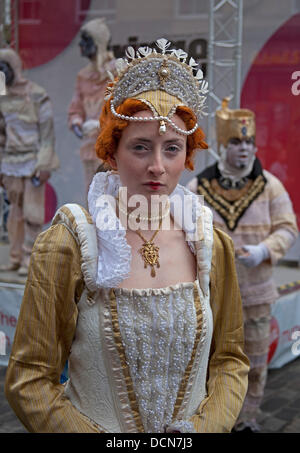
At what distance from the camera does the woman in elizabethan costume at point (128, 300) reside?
54.7 inches

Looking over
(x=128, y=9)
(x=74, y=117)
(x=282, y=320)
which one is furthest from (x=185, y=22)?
(x=282, y=320)

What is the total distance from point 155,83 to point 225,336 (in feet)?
2.54

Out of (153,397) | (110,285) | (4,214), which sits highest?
(110,285)

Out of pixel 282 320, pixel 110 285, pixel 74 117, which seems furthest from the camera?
pixel 74 117

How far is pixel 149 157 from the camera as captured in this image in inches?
55.6

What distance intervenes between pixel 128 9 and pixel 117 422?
538 centimetres

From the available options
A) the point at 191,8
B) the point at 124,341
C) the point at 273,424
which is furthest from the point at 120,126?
the point at 191,8

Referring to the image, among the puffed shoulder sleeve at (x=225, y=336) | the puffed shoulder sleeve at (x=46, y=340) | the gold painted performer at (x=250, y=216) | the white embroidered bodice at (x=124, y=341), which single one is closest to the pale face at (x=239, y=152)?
the gold painted performer at (x=250, y=216)

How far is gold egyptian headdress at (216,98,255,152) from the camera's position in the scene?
3.28 m

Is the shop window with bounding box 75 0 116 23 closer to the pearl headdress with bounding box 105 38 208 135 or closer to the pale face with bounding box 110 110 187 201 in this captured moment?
the pearl headdress with bounding box 105 38 208 135

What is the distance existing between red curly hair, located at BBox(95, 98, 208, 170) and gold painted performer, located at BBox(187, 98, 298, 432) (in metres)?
1.80

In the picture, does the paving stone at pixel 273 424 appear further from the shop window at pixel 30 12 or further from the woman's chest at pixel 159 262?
the shop window at pixel 30 12
